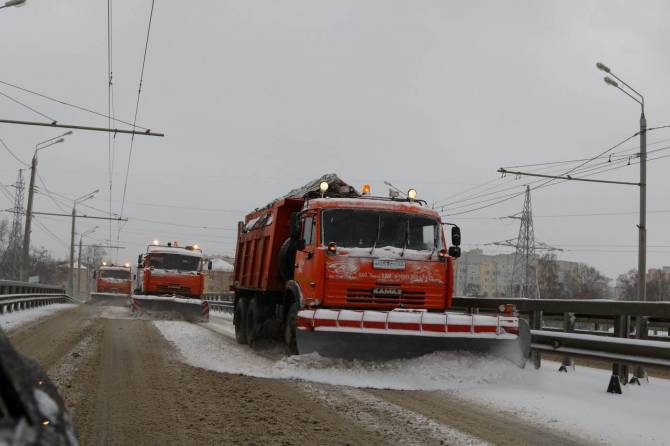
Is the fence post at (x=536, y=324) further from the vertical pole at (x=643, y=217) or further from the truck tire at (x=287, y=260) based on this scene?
the vertical pole at (x=643, y=217)

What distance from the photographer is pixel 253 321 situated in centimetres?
1249

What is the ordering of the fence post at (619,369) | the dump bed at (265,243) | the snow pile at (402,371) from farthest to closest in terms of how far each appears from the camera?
the dump bed at (265,243) < the snow pile at (402,371) < the fence post at (619,369)

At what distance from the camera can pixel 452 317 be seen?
8.42 meters

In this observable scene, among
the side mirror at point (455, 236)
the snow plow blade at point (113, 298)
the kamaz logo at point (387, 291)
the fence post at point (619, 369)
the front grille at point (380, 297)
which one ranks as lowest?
the snow plow blade at point (113, 298)

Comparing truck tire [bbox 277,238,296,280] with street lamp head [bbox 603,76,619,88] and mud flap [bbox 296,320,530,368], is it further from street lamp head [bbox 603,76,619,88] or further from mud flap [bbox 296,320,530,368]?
street lamp head [bbox 603,76,619,88]

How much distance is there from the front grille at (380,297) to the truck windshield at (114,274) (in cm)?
3467

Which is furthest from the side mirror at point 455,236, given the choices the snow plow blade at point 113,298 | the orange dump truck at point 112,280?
the orange dump truck at point 112,280

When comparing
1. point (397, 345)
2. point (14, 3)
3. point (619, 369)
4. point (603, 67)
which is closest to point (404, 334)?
point (397, 345)

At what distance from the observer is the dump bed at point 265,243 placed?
11.6 meters

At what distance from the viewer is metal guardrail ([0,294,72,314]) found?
1823 centimetres

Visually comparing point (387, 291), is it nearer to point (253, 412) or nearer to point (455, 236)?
point (455, 236)

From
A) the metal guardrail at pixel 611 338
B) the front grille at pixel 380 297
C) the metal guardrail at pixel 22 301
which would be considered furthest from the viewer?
the metal guardrail at pixel 22 301

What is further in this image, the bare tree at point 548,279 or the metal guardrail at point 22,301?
the bare tree at point 548,279

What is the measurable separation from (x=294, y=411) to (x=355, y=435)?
1.00 metres
